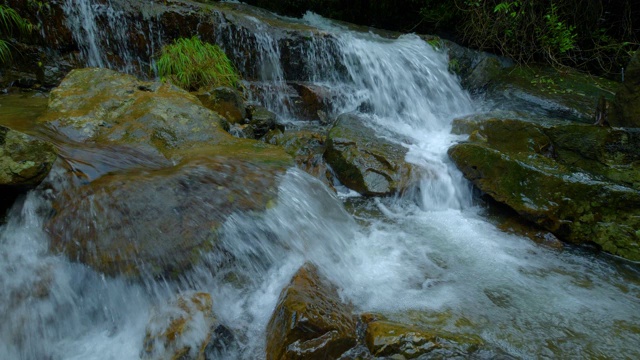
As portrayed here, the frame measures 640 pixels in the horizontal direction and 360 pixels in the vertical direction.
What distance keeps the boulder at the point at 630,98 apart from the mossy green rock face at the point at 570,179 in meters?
0.88

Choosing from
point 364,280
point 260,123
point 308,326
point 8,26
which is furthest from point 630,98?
point 8,26

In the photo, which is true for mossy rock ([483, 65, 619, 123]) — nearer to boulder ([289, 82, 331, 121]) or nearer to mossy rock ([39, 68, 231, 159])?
boulder ([289, 82, 331, 121])

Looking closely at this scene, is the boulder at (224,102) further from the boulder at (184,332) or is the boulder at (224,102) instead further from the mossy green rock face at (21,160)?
the boulder at (184,332)

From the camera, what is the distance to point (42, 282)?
2348 millimetres

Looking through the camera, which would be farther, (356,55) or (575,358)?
(356,55)

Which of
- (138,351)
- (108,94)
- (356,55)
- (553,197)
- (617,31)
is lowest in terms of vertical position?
(138,351)

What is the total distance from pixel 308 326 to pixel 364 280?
103cm

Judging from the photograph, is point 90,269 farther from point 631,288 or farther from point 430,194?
point 631,288

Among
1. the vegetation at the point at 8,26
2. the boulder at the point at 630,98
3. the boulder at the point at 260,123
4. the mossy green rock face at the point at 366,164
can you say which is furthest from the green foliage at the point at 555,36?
the vegetation at the point at 8,26

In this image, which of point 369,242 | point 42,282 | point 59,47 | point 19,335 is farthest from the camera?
point 59,47

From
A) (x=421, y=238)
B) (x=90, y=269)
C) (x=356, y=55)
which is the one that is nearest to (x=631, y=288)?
(x=421, y=238)

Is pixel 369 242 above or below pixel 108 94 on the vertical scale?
below

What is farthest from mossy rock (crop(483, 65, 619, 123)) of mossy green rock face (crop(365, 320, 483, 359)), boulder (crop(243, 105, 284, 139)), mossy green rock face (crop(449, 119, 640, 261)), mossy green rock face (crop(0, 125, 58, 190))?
mossy green rock face (crop(0, 125, 58, 190))

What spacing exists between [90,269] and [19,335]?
1.63 ft
